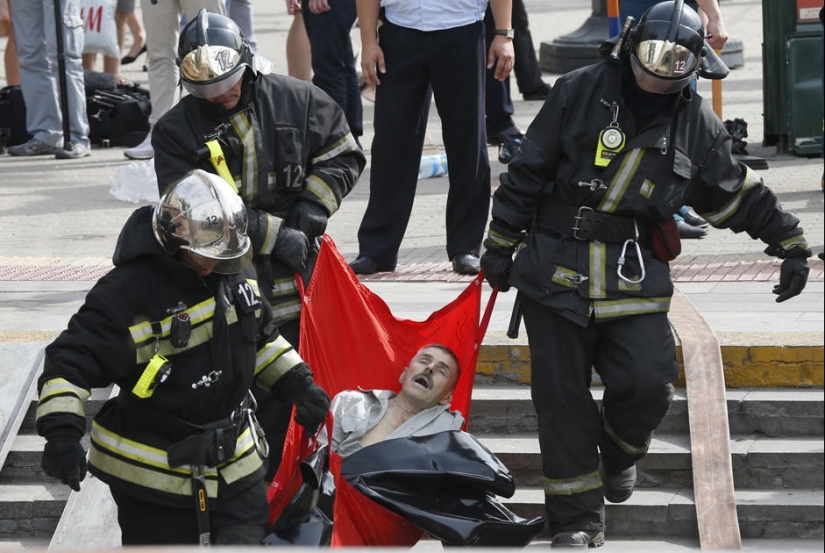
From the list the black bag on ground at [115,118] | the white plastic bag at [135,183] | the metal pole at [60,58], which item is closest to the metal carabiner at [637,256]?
the white plastic bag at [135,183]

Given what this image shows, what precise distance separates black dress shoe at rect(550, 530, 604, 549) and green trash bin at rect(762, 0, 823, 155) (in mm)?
5217

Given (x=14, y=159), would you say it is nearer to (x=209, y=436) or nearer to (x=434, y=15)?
(x=434, y=15)

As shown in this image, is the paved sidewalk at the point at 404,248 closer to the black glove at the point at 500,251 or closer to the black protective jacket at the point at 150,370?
the black glove at the point at 500,251

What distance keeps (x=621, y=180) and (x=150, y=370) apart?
5.79 ft

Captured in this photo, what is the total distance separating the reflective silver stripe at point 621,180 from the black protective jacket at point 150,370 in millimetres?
1280

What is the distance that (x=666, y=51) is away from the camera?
204 inches

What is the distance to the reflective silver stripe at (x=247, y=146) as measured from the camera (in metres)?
5.73

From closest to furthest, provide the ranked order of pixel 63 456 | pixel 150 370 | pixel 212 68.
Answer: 1. pixel 63 456
2. pixel 150 370
3. pixel 212 68

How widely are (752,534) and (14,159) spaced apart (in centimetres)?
673

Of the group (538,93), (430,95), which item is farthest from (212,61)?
(538,93)

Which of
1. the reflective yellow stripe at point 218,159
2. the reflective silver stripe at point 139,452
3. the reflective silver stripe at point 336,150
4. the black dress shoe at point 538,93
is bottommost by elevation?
the black dress shoe at point 538,93

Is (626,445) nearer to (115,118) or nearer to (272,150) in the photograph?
(272,150)

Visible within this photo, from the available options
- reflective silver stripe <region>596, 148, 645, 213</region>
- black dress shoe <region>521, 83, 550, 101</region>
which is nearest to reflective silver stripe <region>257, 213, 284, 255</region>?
reflective silver stripe <region>596, 148, 645, 213</region>

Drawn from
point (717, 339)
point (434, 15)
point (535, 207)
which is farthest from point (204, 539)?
point (434, 15)
